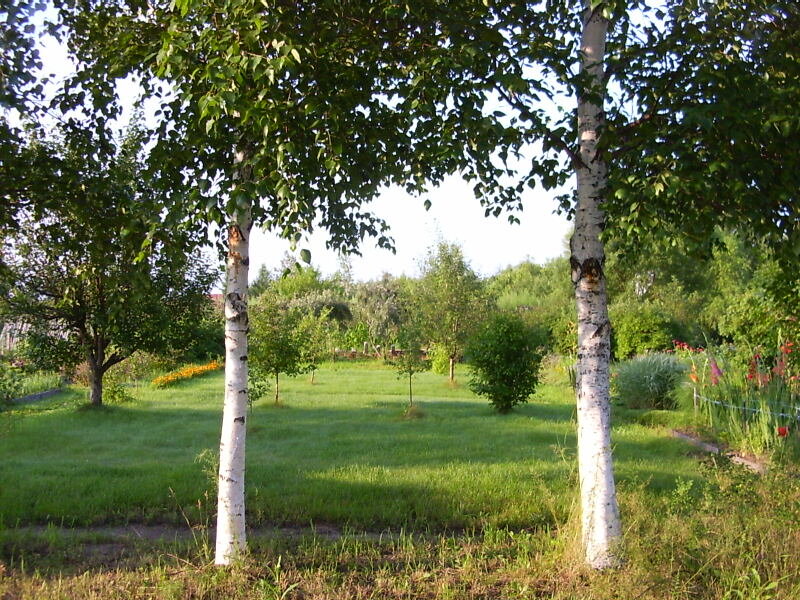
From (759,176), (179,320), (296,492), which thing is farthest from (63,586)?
(179,320)

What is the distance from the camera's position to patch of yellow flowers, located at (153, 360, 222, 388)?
20.2 meters

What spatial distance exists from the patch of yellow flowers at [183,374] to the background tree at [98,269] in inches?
182

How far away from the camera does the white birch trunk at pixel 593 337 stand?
168 inches

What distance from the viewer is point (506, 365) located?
A: 14.0 m

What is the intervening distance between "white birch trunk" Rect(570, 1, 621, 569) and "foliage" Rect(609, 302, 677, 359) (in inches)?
746

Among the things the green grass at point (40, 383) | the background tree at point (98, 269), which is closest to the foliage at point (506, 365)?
the background tree at point (98, 269)

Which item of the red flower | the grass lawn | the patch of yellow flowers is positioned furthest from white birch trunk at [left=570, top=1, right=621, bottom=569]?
the patch of yellow flowers

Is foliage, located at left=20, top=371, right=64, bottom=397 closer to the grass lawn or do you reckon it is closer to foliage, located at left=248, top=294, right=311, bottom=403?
foliage, located at left=248, top=294, right=311, bottom=403

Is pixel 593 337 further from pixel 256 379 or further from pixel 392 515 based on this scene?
pixel 256 379

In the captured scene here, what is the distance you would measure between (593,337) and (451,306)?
16.0 metres

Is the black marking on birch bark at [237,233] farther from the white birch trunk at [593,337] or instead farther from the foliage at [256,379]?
the foliage at [256,379]

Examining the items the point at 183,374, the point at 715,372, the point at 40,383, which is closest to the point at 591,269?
the point at 715,372

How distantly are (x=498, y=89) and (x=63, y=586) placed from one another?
397cm

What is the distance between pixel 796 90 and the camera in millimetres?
3832
